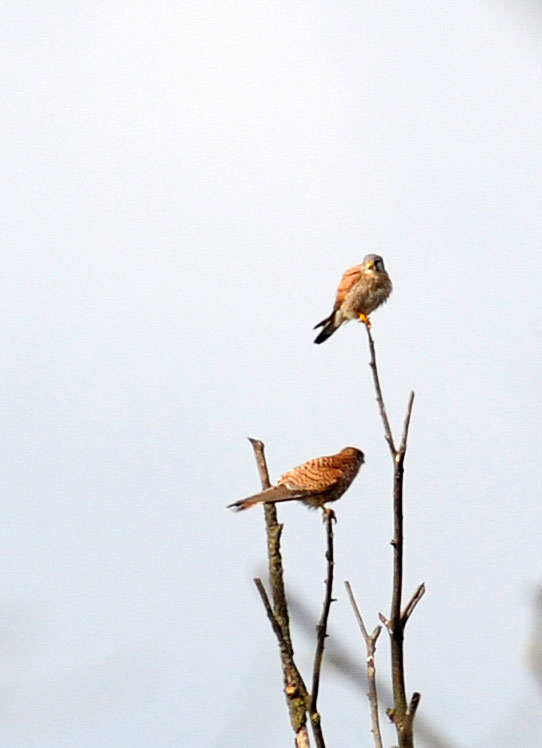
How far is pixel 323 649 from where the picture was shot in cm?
268

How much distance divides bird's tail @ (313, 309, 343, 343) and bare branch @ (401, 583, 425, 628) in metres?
4.39

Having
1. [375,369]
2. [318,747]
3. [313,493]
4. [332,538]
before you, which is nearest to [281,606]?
[332,538]

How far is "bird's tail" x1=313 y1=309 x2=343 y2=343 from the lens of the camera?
278 inches

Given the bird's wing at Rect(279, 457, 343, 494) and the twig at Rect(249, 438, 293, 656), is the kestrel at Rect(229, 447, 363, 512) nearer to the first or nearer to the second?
the bird's wing at Rect(279, 457, 343, 494)

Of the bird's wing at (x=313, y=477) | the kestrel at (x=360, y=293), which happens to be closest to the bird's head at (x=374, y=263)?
the kestrel at (x=360, y=293)

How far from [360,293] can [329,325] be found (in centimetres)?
27

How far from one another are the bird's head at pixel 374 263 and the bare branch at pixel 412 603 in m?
4.63

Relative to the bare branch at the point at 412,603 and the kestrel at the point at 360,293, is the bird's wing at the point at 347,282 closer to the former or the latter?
the kestrel at the point at 360,293

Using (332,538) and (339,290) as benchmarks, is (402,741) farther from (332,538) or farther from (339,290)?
(339,290)

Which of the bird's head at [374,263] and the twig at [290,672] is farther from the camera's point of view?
the bird's head at [374,263]

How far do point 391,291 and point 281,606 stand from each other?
4644 millimetres

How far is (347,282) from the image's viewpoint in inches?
284

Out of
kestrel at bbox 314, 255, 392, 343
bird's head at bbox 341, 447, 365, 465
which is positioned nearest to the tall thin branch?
bird's head at bbox 341, 447, 365, 465

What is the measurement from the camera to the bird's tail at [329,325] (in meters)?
7.05
